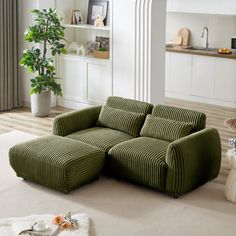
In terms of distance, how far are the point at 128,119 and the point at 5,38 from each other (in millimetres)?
3090

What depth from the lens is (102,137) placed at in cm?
582

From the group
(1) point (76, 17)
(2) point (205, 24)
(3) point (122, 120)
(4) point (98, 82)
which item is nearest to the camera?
(3) point (122, 120)

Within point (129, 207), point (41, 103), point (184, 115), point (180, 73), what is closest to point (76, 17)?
point (41, 103)

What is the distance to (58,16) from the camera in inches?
330

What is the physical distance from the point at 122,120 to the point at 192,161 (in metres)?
1.05

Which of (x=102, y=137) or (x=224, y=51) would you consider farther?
(x=224, y=51)

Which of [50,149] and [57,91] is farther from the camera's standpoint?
[57,91]

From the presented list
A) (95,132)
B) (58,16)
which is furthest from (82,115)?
(58,16)

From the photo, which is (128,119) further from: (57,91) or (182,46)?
(182,46)

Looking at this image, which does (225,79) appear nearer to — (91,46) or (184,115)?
(91,46)

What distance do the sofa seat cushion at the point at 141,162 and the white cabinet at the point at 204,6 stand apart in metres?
Result: 3.64

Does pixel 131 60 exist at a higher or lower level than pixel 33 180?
higher

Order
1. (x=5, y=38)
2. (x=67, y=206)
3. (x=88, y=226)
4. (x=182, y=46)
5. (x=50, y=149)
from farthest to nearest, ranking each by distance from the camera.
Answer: (x=182, y=46)
(x=5, y=38)
(x=50, y=149)
(x=67, y=206)
(x=88, y=226)

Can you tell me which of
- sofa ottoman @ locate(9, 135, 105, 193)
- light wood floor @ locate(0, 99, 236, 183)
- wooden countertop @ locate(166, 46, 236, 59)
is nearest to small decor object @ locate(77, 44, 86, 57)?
light wood floor @ locate(0, 99, 236, 183)
